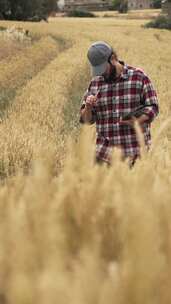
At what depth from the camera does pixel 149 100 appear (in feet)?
17.5

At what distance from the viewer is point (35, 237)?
69.6 inches

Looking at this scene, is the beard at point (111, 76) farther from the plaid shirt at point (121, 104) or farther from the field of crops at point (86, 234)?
the field of crops at point (86, 234)

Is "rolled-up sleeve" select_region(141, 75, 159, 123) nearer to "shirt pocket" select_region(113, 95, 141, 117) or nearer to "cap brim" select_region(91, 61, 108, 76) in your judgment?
"shirt pocket" select_region(113, 95, 141, 117)

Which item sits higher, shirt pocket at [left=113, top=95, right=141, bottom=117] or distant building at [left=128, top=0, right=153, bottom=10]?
shirt pocket at [left=113, top=95, right=141, bottom=117]

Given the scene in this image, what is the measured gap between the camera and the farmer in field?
17.3 feet

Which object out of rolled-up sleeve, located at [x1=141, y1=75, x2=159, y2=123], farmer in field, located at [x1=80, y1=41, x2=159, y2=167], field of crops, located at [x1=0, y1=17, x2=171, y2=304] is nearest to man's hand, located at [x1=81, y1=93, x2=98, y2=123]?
farmer in field, located at [x1=80, y1=41, x2=159, y2=167]

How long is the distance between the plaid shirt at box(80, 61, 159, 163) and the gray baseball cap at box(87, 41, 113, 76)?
413 millimetres

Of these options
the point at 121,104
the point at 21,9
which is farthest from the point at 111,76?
the point at 21,9

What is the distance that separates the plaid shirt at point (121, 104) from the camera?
536cm

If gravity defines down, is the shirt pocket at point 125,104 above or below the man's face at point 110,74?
below

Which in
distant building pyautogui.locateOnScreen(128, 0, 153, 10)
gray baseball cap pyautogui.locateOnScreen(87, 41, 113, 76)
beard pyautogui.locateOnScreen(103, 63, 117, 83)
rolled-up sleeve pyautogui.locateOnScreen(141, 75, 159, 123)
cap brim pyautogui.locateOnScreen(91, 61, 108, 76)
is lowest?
distant building pyautogui.locateOnScreen(128, 0, 153, 10)

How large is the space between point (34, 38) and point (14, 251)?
37824 millimetres

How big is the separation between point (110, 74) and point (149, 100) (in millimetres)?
363

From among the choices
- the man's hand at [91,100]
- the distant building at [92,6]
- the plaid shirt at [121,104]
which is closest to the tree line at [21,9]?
the plaid shirt at [121,104]
